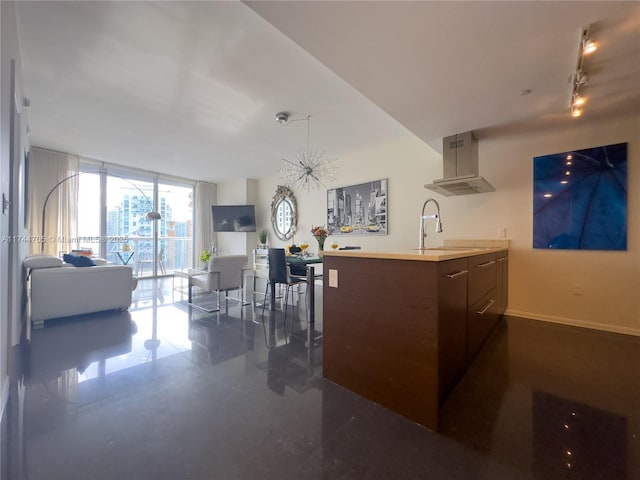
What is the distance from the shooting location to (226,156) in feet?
17.4

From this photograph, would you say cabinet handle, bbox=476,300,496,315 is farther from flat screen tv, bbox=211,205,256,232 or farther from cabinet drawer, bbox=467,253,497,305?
flat screen tv, bbox=211,205,256,232

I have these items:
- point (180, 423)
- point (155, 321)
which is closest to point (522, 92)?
point (180, 423)

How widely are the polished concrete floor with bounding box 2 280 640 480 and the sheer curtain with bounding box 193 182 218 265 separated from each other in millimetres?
4975

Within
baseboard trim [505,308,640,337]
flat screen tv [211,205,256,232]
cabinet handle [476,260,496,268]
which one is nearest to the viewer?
cabinet handle [476,260,496,268]

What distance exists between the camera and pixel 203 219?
7.49 metres

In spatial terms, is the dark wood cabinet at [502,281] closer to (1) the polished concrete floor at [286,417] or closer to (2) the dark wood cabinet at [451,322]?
(1) the polished concrete floor at [286,417]

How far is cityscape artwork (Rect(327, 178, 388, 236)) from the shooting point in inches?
186

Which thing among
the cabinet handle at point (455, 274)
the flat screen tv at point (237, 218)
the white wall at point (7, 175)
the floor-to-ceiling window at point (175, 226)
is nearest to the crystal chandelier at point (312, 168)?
the flat screen tv at point (237, 218)

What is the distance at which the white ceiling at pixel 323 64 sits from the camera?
63.0 inches

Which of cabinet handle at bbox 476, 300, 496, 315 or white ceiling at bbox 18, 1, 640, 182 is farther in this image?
cabinet handle at bbox 476, 300, 496, 315

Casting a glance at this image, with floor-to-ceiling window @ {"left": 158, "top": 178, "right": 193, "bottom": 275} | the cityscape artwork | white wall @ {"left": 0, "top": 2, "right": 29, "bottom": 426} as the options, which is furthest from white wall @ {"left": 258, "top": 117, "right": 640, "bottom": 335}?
floor-to-ceiling window @ {"left": 158, "top": 178, "right": 193, "bottom": 275}

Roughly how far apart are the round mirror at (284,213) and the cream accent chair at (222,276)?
2.46 m

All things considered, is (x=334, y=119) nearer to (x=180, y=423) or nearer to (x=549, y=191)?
(x=549, y=191)

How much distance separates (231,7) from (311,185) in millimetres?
3973
